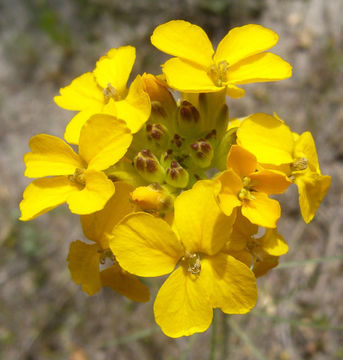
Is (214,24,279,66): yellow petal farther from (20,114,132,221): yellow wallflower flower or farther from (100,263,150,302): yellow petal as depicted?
(100,263,150,302): yellow petal

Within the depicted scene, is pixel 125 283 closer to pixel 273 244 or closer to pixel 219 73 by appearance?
pixel 273 244

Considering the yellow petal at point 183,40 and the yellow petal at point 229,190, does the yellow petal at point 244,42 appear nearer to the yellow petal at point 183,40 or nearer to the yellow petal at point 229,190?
the yellow petal at point 183,40

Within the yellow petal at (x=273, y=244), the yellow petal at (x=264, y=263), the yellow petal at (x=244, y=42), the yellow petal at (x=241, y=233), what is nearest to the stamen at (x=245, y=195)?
the yellow petal at (x=241, y=233)

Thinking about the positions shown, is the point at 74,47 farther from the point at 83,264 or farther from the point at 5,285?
the point at 83,264

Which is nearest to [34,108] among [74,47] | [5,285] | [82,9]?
[74,47]

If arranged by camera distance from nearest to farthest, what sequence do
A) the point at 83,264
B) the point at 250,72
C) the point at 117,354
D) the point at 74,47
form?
the point at 250,72
the point at 83,264
the point at 117,354
the point at 74,47

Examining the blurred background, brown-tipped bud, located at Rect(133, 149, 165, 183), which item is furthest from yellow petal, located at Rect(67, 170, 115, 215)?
the blurred background
